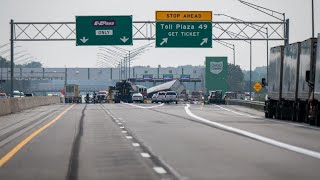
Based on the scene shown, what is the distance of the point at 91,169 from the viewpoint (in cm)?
1455

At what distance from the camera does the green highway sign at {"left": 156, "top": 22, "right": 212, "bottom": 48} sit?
208ft

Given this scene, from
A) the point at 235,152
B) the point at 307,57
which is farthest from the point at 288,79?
the point at 235,152

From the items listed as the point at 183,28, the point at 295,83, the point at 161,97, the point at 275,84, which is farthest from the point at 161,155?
the point at 161,97

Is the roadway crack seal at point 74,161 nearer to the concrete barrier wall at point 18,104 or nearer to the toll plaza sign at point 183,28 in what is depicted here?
the concrete barrier wall at point 18,104

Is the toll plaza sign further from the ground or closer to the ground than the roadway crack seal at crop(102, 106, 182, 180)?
further from the ground

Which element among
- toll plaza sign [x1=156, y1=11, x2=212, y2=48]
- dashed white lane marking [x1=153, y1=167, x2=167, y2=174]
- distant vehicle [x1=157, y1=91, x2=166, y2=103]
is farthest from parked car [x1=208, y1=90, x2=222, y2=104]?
dashed white lane marking [x1=153, y1=167, x2=167, y2=174]

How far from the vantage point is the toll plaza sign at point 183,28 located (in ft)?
207

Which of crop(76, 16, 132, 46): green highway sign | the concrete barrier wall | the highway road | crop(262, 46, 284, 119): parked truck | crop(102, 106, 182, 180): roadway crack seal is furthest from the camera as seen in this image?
crop(76, 16, 132, 46): green highway sign

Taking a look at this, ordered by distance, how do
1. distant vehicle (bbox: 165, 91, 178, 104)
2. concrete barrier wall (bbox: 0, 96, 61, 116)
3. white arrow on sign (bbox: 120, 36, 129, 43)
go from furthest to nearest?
1. distant vehicle (bbox: 165, 91, 178, 104)
2. white arrow on sign (bbox: 120, 36, 129, 43)
3. concrete barrier wall (bbox: 0, 96, 61, 116)

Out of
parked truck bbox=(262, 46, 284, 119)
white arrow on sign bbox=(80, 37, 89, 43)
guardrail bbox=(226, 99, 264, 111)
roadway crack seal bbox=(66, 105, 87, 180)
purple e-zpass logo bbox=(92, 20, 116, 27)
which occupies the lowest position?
guardrail bbox=(226, 99, 264, 111)

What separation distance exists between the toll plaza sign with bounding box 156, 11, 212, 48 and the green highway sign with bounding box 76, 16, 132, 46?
2639 millimetres

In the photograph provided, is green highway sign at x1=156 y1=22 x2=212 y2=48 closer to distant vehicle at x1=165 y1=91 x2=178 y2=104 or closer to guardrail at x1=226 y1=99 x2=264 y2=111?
guardrail at x1=226 y1=99 x2=264 y2=111

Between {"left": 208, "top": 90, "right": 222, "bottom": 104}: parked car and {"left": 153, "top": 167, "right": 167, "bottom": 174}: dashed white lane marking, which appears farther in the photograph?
{"left": 208, "top": 90, "right": 222, "bottom": 104}: parked car

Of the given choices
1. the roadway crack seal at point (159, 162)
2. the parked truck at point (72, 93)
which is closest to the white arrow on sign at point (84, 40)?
the roadway crack seal at point (159, 162)
